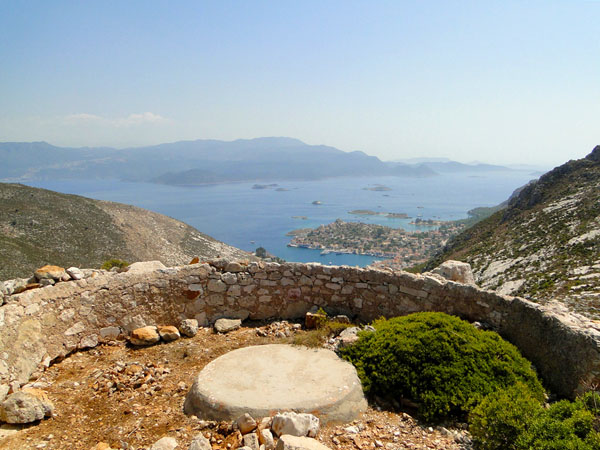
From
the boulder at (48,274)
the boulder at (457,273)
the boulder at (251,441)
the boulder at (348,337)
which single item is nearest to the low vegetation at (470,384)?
the boulder at (348,337)

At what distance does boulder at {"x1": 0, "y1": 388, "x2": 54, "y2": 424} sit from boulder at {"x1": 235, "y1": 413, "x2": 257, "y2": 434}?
2380mm

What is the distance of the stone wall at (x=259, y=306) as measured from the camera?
5171 mm

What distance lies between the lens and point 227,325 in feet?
24.1

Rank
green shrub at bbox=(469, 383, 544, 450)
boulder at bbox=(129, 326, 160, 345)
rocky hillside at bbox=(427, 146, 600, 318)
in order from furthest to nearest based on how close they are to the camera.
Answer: rocky hillside at bbox=(427, 146, 600, 318) < boulder at bbox=(129, 326, 160, 345) < green shrub at bbox=(469, 383, 544, 450)

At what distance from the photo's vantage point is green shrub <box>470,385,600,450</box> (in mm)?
3352

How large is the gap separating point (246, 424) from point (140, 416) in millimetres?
1466

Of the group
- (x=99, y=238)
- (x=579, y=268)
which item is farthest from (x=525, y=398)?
(x=99, y=238)

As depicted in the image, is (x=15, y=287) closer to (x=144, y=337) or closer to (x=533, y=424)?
(x=144, y=337)

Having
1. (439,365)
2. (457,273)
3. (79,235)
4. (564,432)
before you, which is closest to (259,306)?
(439,365)

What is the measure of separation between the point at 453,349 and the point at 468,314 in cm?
179

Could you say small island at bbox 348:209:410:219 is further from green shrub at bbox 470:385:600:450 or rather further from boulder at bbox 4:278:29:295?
green shrub at bbox 470:385:600:450

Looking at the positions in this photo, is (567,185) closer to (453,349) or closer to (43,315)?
(453,349)

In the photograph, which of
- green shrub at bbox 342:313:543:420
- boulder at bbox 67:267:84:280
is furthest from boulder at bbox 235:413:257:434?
boulder at bbox 67:267:84:280

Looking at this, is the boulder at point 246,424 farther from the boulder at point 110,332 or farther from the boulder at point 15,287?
the boulder at point 15,287
